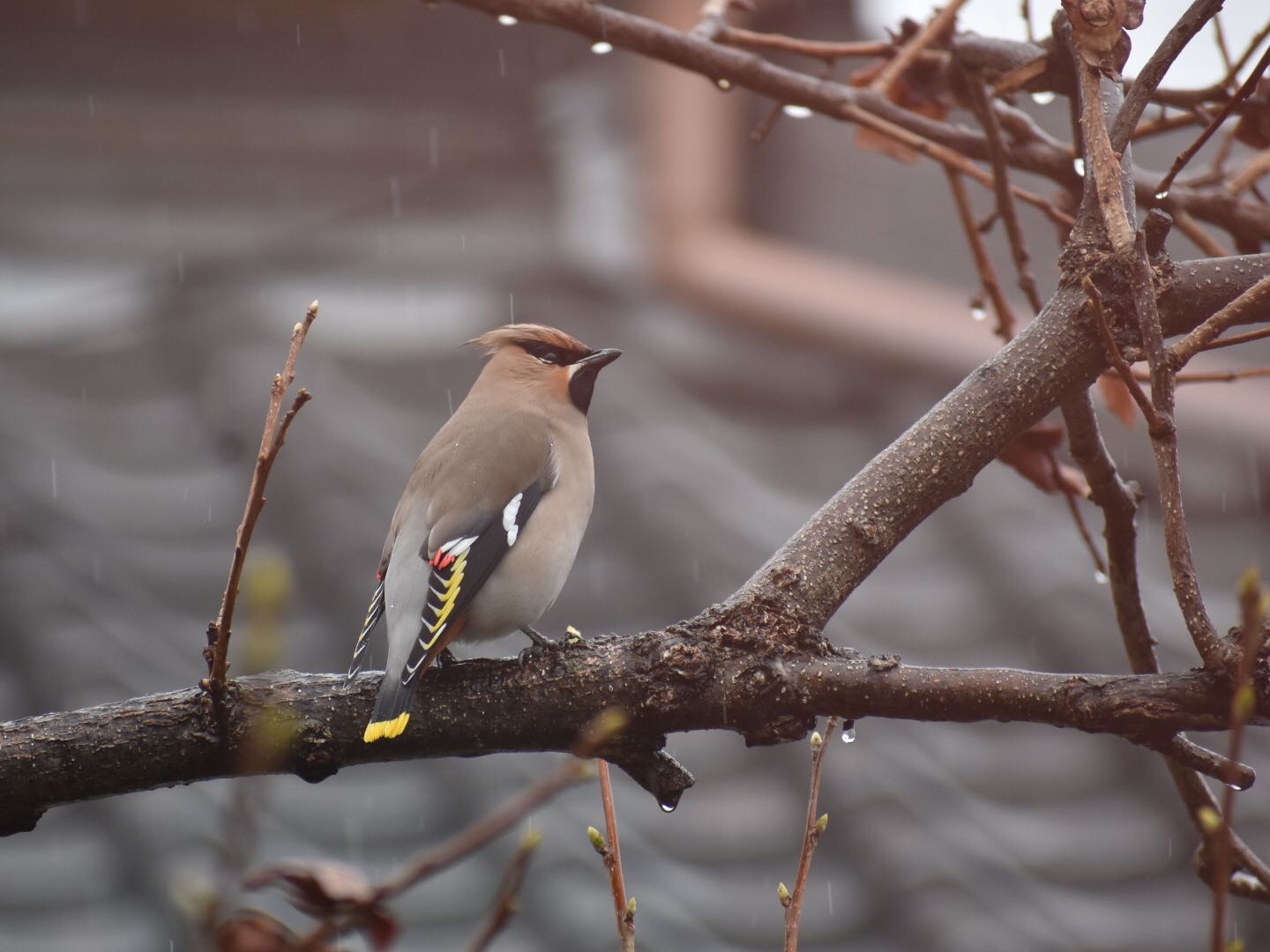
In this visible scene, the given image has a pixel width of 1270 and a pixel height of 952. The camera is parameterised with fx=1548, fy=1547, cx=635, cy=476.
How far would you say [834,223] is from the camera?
8219 millimetres

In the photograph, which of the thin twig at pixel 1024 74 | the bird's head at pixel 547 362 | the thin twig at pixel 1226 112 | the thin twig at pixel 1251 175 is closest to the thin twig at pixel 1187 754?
the thin twig at pixel 1226 112

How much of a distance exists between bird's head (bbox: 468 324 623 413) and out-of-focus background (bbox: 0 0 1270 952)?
80 centimetres

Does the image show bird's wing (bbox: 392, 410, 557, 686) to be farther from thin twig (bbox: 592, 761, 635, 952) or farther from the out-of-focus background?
the out-of-focus background

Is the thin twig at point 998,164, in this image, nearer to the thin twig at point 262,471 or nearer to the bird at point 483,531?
the bird at point 483,531

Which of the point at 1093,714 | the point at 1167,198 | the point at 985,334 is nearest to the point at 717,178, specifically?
the point at 985,334

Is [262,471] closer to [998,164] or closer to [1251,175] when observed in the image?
[998,164]

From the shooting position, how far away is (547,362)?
353 centimetres

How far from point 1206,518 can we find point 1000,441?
13.1 ft

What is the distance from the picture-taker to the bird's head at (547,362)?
3459 mm

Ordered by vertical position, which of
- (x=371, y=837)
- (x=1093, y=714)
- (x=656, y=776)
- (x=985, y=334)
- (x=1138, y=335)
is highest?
(x=1138, y=335)

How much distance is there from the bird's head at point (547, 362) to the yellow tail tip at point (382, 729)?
1.63 m

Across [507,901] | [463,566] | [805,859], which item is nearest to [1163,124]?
[463,566]

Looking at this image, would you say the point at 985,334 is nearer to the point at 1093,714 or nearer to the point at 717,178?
the point at 717,178

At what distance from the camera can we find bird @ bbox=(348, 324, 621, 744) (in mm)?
2518
